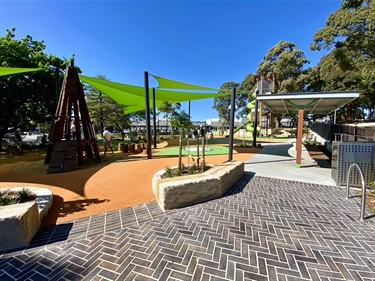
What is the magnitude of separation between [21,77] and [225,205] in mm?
14444

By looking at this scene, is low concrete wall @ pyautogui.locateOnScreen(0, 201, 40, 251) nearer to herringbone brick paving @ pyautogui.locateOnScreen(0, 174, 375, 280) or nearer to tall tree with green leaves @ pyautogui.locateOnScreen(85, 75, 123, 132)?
herringbone brick paving @ pyautogui.locateOnScreen(0, 174, 375, 280)

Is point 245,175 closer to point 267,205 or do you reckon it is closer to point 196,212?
point 267,205

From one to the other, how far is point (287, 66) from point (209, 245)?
30.2m

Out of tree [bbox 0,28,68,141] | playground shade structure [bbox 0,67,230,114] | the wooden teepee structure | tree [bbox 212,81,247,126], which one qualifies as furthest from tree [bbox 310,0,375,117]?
tree [bbox 212,81,247,126]

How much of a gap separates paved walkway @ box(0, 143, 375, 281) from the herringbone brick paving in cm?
1

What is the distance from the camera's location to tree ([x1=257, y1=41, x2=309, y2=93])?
24203 mm

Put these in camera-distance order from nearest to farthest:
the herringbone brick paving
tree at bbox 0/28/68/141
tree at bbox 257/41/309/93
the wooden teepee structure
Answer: the herringbone brick paving, the wooden teepee structure, tree at bbox 0/28/68/141, tree at bbox 257/41/309/93

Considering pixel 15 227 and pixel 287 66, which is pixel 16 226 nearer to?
pixel 15 227

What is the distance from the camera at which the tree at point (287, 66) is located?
79.4ft

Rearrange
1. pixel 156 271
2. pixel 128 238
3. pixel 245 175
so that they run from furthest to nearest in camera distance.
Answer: pixel 245 175, pixel 128 238, pixel 156 271

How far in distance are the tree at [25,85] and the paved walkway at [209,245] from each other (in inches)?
415

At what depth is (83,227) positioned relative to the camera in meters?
2.79

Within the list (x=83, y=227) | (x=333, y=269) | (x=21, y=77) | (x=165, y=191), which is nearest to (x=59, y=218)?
(x=83, y=227)

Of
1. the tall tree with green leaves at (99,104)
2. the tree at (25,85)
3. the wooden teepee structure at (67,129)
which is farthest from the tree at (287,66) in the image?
the tree at (25,85)
